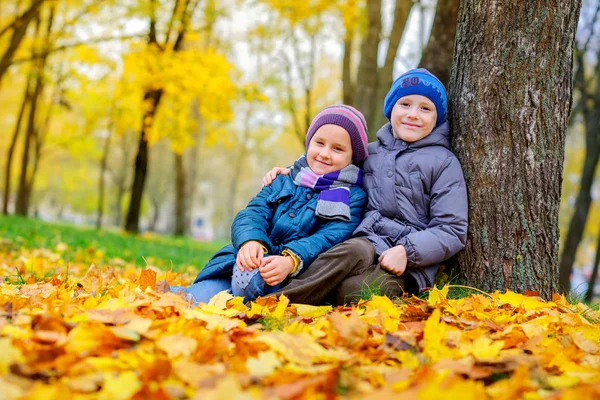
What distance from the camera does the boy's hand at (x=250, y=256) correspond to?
2.72m

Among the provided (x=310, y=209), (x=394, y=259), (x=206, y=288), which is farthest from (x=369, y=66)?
(x=206, y=288)

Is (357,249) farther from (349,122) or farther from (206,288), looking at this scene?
(206,288)

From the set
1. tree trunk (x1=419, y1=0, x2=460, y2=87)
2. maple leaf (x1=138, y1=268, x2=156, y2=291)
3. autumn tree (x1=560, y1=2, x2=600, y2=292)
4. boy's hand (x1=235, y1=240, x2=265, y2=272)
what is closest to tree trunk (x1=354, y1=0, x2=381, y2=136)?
tree trunk (x1=419, y1=0, x2=460, y2=87)

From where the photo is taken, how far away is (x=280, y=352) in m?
1.61

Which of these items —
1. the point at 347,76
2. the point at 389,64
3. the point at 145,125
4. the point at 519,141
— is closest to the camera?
the point at 519,141

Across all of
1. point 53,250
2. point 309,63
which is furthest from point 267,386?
point 309,63

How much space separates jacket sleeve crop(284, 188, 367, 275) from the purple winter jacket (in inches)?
2.4

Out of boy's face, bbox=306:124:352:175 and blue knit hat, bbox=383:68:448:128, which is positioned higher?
blue knit hat, bbox=383:68:448:128

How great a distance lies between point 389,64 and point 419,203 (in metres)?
4.93

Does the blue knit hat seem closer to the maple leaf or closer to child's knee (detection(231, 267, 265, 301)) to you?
child's knee (detection(231, 267, 265, 301))

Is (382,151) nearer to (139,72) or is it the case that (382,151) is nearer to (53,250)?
(53,250)

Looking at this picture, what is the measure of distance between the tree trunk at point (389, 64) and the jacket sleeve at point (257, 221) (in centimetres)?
432

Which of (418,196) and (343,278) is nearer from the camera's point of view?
(343,278)

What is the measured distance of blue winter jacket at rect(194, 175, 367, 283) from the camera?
9.41 feet
